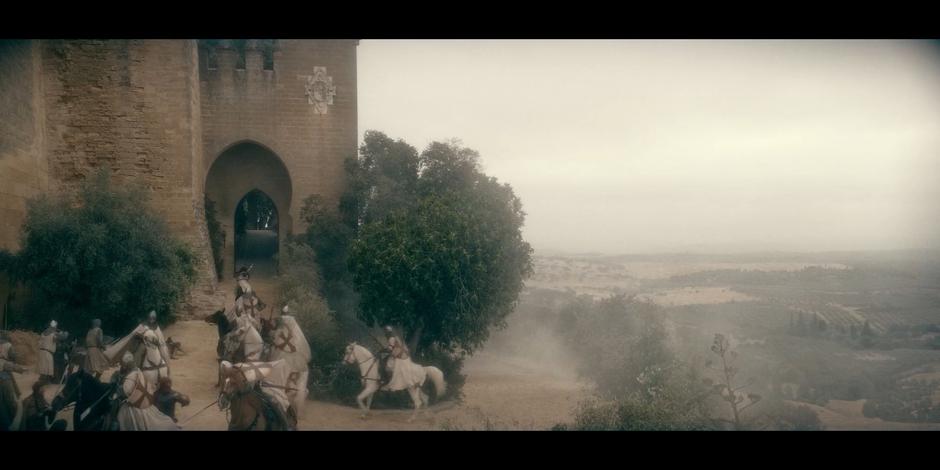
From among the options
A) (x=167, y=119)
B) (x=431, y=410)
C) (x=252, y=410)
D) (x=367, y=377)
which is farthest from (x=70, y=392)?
(x=167, y=119)

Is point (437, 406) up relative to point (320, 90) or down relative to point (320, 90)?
down

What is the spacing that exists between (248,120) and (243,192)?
177 centimetres

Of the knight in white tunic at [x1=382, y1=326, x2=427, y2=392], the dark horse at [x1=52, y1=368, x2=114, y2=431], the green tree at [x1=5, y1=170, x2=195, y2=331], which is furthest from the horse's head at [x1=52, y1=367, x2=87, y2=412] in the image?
the knight in white tunic at [x1=382, y1=326, x2=427, y2=392]

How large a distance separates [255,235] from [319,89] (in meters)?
5.92

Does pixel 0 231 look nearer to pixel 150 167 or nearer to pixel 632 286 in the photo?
pixel 150 167

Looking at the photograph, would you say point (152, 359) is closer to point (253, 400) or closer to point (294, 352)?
point (253, 400)

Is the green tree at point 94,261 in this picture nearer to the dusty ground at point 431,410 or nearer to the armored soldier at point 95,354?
the dusty ground at point 431,410

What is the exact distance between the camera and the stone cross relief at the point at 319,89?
15.6m

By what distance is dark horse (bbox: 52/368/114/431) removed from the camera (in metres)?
8.70

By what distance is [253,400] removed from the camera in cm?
884

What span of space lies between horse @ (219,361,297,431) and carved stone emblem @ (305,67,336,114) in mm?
7851

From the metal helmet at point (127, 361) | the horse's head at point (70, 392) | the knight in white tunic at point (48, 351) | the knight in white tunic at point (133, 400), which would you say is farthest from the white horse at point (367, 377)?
the knight in white tunic at point (48, 351)

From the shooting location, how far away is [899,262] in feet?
40.3

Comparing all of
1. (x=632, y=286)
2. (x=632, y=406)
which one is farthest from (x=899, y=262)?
(x=632, y=406)
